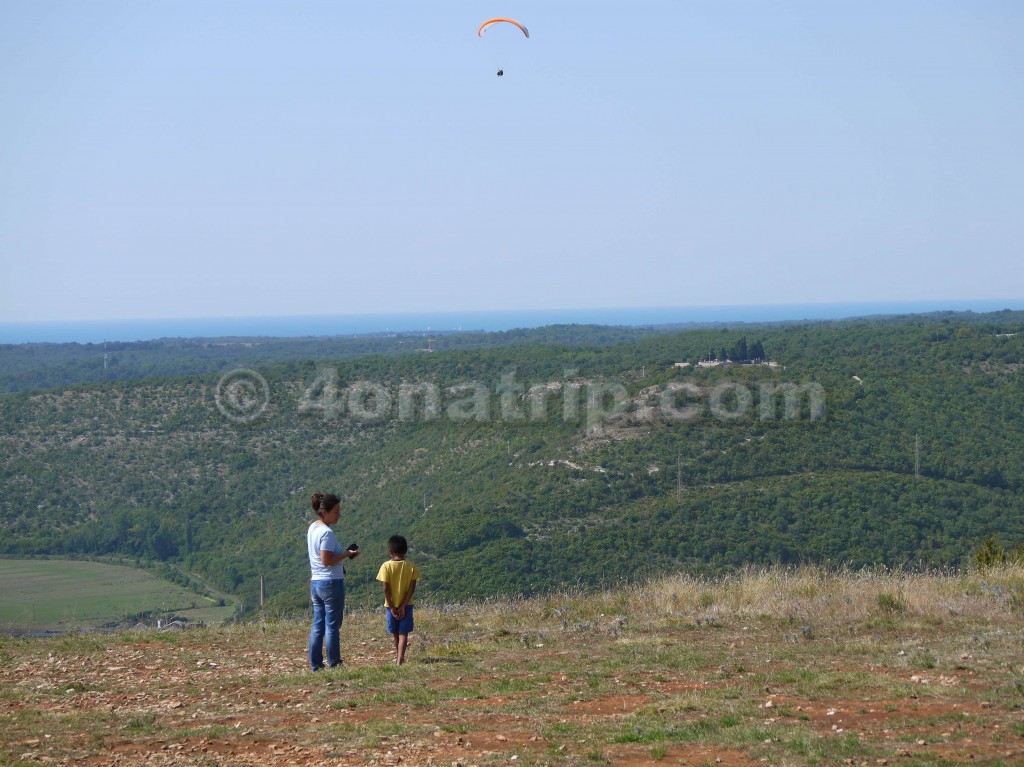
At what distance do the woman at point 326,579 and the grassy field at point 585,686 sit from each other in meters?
0.22

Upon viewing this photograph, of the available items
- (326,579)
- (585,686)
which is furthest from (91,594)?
(585,686)

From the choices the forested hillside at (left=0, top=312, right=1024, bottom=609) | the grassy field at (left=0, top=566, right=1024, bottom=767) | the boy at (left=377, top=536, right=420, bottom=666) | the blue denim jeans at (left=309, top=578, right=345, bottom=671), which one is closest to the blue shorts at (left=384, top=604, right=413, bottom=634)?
the boy at (left=377, top=536, right=420, bottom=666)

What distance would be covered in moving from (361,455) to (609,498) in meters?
16.3

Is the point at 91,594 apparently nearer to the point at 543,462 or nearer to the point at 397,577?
the point at 543,462

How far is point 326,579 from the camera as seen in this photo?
26.1 ft

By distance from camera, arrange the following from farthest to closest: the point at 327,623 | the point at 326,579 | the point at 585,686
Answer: the point at 327,623 → the point at 326,579 → the point at 585,686

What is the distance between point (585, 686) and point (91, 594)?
34102 mm

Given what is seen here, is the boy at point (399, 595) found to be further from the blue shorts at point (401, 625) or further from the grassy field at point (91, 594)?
the grassy field at point (91, 594)

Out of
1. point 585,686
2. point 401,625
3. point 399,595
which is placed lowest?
point 585,686

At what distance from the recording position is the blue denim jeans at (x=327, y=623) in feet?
26.2

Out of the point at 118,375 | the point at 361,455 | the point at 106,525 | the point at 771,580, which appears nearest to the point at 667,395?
the point at 361,455

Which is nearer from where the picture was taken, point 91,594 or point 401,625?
point 401,625

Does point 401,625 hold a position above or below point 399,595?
below

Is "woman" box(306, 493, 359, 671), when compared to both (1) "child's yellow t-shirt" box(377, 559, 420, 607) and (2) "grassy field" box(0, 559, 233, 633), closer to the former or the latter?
(1) "child's yellow t-shirt" box(377, 559, 420, 607)
